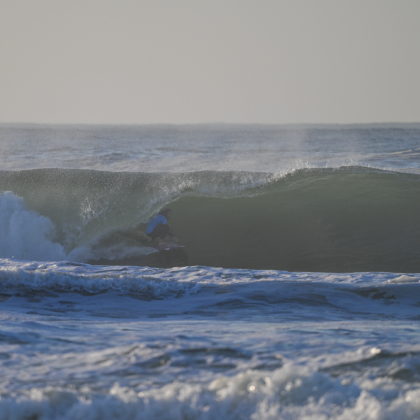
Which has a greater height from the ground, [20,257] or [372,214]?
[372,214]

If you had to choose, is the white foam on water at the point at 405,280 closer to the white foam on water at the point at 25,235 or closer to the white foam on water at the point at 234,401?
the white foam on water at the point at 234,401

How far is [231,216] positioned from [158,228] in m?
1.74

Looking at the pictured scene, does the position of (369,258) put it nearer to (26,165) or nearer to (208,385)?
(208,385)

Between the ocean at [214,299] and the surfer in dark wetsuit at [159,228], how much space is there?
0.32 meters

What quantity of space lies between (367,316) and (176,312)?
1.69m

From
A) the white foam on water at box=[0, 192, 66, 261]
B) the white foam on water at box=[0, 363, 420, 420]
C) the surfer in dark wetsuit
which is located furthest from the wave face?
the white foam on water at box=[0, 363, 420, 420]

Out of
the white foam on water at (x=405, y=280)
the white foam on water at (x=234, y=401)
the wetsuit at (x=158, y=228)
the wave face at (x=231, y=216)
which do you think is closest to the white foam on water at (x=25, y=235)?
the wave face at (x=231, y=216)

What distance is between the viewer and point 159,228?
940 cm

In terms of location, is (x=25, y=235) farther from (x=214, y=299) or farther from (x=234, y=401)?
(x=234, y=401)

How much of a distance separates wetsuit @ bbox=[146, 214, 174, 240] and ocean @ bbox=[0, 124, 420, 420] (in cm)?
35

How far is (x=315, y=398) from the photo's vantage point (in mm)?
2346

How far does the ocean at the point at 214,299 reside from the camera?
2.39 m

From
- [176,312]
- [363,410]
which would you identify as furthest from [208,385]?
[176,312]

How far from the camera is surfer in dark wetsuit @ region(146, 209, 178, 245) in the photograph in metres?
9.27
